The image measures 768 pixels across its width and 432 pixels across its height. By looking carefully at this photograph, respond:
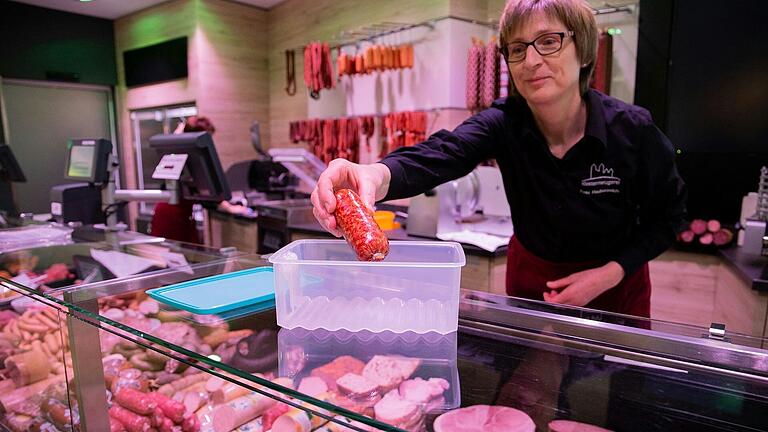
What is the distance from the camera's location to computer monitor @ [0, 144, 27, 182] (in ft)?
11.5

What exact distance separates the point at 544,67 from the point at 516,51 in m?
0.10

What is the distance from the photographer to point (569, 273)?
1.84 meters

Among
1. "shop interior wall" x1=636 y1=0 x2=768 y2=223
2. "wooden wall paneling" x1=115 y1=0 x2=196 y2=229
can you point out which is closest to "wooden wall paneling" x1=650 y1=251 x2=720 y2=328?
"shop interior wall" x1=636 y1=0 x2=768 y2=223

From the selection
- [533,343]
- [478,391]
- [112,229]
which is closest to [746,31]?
[533,343]

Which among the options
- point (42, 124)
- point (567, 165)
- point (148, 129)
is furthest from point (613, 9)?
point (42, 124)

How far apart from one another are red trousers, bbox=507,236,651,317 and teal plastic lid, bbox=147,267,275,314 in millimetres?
1009

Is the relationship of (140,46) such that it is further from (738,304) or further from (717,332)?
(717,332)

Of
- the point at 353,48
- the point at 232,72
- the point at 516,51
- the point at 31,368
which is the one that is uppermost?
the point at 353,48

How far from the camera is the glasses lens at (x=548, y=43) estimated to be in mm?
1472

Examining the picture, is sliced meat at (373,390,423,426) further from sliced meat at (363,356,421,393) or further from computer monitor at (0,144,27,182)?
computer monitor at (0,144,27,182)

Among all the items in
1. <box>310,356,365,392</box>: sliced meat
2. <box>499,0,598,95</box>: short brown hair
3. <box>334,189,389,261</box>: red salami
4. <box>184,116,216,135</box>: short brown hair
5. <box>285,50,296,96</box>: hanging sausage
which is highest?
<box>285,50,296,96</box>: hanging sausage

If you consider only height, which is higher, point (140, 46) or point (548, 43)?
point (140, 46)

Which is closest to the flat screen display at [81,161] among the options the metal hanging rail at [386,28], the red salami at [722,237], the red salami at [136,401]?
the red salami at [136,401]

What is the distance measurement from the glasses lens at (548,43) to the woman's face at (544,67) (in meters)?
0.01
